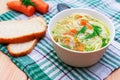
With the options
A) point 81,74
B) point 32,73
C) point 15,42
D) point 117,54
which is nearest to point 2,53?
point 15,42

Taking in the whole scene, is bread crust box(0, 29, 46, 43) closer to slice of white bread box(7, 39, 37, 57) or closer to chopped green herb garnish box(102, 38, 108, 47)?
slice of white bread box(7, 39, 37, 57)

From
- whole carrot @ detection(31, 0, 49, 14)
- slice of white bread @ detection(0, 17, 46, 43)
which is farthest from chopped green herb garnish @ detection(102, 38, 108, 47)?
whole carrot @ detection(31, 0, 49, 14)

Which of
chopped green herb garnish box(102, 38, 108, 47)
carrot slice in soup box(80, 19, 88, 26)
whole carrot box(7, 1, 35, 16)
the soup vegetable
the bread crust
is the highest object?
carrot slice in soup box(80, 19, 88, 26)

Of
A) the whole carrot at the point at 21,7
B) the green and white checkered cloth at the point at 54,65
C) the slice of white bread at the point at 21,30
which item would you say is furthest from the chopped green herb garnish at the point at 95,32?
the whole carrot at the point at 21,7

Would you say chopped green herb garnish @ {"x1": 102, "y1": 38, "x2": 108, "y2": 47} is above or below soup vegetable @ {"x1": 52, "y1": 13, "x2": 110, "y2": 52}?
below

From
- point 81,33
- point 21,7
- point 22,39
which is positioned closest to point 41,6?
point 21,7

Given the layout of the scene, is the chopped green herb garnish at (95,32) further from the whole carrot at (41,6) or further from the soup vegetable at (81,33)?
the whole carrot at (41,6)
